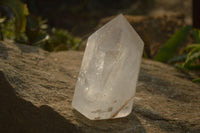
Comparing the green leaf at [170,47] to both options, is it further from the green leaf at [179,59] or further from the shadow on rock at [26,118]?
the shadow on rock at [26,118]

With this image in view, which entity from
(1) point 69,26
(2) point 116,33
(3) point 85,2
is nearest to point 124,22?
(2) point 116,33

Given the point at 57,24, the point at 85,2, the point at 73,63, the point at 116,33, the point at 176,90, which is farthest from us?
the point at 85,2

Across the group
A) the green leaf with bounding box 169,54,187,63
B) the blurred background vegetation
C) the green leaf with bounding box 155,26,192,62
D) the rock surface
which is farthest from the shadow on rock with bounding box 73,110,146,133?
the green leaf with bounding box 155,26,192,62

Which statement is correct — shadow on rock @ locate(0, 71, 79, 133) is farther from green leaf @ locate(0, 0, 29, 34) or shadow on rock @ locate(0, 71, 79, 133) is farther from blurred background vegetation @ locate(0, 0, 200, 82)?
green leaf @ locate(0, 0, 29, 34)

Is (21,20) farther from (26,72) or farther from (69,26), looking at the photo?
(69,26)

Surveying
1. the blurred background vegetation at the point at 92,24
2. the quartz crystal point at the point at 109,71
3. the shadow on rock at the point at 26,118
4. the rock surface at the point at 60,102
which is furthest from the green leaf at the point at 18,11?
the quartz crystal point at the point at 109,71

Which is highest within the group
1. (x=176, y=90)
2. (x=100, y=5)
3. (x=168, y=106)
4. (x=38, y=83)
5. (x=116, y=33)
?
(x=116, y=33)
